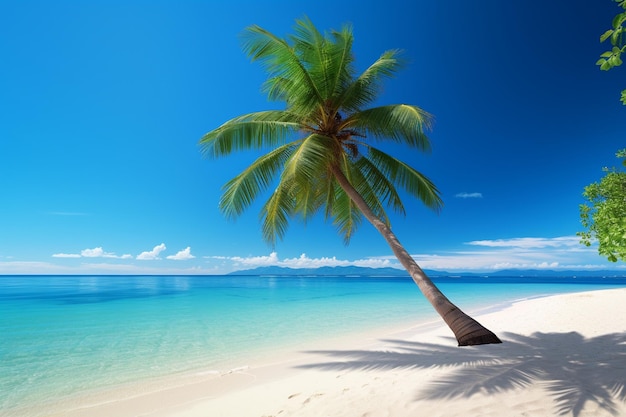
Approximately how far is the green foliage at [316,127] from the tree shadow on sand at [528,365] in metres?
3.68

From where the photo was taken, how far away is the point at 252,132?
775cm

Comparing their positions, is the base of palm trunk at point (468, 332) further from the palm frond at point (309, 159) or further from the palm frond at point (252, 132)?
the palm frond at point (252, 132)

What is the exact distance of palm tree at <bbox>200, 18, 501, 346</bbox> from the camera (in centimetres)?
730

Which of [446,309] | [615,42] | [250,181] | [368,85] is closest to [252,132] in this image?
[250,181]

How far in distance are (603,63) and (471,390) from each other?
314cm

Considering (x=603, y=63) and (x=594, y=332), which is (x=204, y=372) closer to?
(x=603, y=63)

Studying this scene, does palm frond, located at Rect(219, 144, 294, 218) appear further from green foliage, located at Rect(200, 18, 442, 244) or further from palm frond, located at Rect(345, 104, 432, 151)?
palm frond, located at Rect(345, 104, 432, 151)

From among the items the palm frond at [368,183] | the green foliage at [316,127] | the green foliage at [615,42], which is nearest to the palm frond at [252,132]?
the green foliage at [316,127]

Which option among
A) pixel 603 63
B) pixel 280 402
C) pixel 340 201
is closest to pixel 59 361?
pixel 280 402

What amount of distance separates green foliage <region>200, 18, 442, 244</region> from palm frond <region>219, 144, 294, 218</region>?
2cm

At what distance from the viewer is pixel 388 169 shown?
848 cm

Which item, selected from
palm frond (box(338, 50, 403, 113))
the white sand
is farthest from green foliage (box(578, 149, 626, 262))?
palm frond (box(338, 50, 403, 113))

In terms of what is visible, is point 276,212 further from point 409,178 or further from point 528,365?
point 528,365

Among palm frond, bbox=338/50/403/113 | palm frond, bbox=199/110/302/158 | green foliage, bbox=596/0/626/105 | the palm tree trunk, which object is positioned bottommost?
the palm tree trunk
